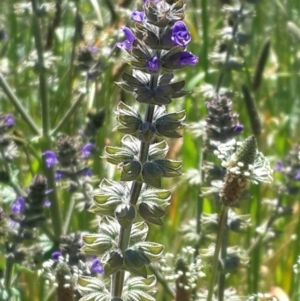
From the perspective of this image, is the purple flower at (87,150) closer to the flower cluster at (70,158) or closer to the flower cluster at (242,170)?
the flower cluster at (70,158)

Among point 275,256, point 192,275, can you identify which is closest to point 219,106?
point 192,275

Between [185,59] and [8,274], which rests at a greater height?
[185,59]

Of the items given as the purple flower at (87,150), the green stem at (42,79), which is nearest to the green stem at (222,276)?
the purple flower at (87,150)

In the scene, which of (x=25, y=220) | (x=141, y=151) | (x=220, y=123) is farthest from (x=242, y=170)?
(x=25, y=220)

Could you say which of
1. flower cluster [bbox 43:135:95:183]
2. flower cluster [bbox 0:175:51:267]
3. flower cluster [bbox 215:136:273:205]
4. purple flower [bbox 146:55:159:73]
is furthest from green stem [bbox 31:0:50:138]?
purple flower [bbox 146:55:159:73]

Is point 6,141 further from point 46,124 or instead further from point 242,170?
point 242,170

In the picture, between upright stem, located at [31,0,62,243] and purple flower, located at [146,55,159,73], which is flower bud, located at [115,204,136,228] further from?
upright stem, located at [31,0,62,243]

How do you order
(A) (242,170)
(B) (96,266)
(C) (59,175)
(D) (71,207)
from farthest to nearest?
(D) (71,207)
(C) (59,175)
(B) (96,266)
(A) (242,170)
